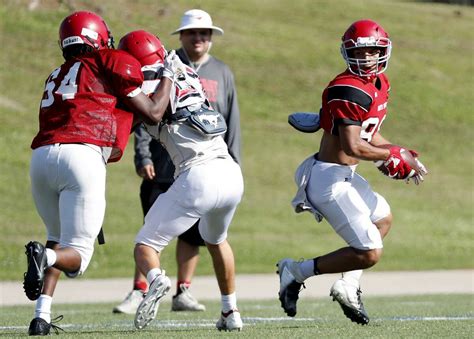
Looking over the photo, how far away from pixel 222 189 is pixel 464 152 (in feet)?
63.9

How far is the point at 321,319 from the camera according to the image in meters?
8.73

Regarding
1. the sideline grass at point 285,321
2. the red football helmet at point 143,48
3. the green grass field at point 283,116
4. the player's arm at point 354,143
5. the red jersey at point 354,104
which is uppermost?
the red football helmet at point 143,48

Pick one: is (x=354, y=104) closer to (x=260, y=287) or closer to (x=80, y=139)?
(x=80, y=139)

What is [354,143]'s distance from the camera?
7.46 m

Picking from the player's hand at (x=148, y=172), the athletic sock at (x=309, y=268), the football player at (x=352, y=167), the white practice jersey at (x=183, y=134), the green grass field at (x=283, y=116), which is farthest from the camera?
the green grass field at (x=283, y=116)

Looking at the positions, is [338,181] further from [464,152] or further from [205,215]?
[464,152]

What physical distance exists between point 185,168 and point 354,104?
1.16m

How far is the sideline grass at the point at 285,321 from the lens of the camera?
713 centimetres

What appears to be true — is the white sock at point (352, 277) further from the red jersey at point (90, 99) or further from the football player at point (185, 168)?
the red jersey at point (90, 99)

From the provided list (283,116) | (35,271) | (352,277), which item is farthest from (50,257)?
(283,116)

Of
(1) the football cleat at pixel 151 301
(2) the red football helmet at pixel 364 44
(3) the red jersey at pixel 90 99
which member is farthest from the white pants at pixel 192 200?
(2) the red football helmet at pixel 364 44

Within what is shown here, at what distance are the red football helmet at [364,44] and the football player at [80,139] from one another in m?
1.31

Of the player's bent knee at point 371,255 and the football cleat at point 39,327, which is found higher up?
the player's bent knee at point 371,255

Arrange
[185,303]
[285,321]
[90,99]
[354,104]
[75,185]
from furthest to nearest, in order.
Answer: [185,303] → [285,321] → [354,104] → [90,99] → [75,185]
